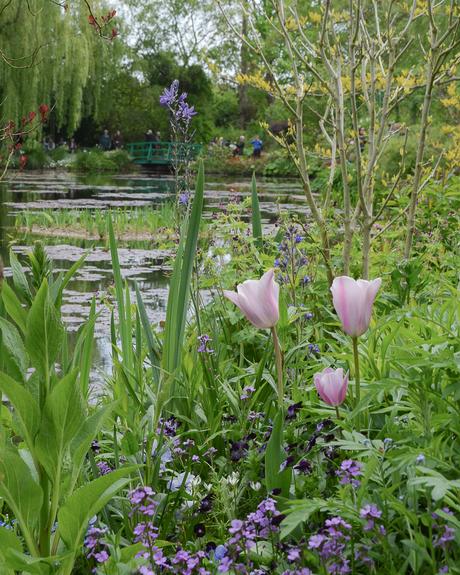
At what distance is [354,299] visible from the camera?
158cm

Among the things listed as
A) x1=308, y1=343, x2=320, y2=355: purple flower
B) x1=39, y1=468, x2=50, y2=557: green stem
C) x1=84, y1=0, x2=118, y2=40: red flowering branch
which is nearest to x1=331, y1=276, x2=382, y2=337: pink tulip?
x1=39, y1=468, x2=50, y2=557: green stem

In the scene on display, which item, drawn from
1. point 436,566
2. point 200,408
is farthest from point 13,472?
point 200,408

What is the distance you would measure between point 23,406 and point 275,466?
522 mm

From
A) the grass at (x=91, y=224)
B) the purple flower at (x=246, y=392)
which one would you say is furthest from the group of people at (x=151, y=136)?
the purple flower at (x=246, y=392)

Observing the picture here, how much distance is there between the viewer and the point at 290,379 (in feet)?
8.09

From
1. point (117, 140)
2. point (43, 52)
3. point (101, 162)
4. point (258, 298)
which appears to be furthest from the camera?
point (117, 140)

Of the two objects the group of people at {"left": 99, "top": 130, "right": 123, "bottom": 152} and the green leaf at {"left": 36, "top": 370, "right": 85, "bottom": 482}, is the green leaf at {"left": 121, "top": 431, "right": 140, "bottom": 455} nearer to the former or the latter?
the green leaf at {"left": 36, "top": 370, "right": 85, "bottom": 482}

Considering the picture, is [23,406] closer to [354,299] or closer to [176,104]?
[354,299]

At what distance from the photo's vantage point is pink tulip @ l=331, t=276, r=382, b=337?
1574 millimetres

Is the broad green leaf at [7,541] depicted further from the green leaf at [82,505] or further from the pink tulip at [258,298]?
the pink tulip at [258,298]

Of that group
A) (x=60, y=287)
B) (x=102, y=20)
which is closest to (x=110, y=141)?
(x=102, y=20)

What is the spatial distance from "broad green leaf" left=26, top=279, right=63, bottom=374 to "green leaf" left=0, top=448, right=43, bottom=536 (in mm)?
Answer: 172

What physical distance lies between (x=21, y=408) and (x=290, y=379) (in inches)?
47.9

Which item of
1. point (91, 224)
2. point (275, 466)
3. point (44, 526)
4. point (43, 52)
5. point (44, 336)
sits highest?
point (43, 52)
